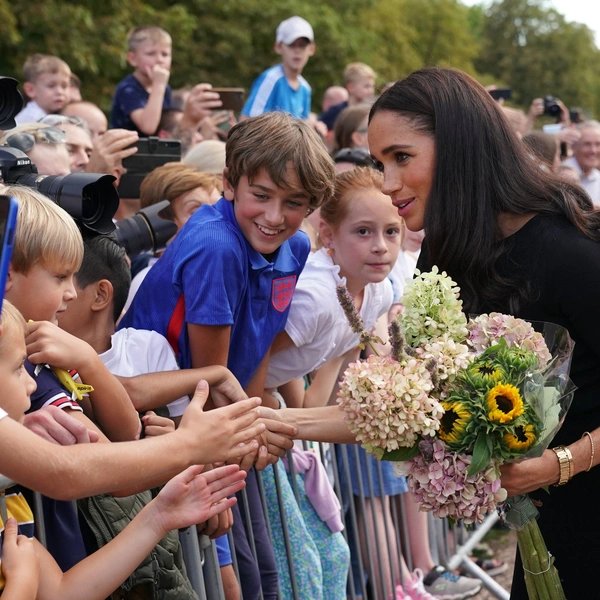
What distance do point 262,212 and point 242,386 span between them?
2.21 ft

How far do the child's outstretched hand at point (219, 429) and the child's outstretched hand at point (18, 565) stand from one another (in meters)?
0.48

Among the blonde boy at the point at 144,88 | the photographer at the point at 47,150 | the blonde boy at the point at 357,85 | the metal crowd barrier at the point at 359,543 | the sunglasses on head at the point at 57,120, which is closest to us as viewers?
the metal crowd barrier at the point at 359,543

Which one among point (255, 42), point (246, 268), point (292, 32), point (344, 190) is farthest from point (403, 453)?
point (255, 42)

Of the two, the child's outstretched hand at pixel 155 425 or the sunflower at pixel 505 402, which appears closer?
the sunflower at pixel 505 402

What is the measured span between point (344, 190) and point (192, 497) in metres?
2.10

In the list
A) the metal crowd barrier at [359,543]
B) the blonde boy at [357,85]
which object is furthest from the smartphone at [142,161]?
the blonde boy at [357,85]

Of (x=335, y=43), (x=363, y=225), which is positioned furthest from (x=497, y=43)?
(x=363, y=225)

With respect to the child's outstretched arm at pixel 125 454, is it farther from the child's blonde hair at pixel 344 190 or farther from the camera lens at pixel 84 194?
the child's blonde hair at pixel 344 190

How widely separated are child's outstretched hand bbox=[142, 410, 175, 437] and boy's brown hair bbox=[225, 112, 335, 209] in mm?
975

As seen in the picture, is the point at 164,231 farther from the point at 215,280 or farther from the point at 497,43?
the point at 497,43

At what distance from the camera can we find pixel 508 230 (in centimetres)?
296

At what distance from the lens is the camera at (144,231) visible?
3906mm

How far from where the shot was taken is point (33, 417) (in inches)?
93.3

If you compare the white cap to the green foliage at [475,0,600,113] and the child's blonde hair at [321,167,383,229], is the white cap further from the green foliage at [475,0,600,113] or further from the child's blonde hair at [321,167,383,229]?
the green foliage at [475,0,600,113]
